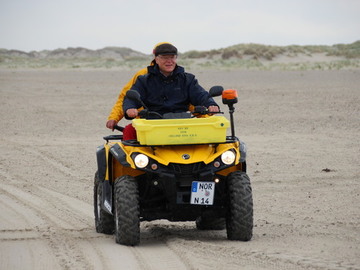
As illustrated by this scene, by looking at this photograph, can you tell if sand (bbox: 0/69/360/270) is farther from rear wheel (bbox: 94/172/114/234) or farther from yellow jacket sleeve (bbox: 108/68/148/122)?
yellow jacket sleeve (bbox: 108/68/148/122)

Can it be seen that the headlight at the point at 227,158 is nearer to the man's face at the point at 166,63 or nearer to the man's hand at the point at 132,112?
the man's hand at the point at 132,112

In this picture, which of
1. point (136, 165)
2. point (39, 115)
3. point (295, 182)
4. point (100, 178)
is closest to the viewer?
point (136, 165)

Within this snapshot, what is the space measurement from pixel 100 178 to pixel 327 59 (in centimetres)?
7057

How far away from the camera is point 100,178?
9.73 metres

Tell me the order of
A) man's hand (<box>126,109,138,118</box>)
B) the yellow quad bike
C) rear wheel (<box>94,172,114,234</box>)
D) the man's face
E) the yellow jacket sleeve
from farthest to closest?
1. the yellow jacket sleeve
2. rear wheel (<box>94,172,114,234</box>)
3. the man's face
4. man's hand (<box>126,109,138,118</box>)
5. the yellow quad bike

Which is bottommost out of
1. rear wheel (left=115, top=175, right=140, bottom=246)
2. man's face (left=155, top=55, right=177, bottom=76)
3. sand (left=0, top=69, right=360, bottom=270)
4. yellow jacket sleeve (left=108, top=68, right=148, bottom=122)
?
sand (left=0, top=69, right=360, bottom=270)

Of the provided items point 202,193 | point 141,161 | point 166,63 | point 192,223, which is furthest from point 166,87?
point 192,223

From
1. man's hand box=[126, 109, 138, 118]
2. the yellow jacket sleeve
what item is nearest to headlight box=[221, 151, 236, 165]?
man's hand box=[126, 109, 138, 118]

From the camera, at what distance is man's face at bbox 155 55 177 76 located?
384 inches

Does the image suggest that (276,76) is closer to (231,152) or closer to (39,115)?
(39,115)

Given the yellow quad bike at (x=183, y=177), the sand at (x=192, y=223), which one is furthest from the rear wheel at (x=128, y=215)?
the sand at (x=192, y=223)

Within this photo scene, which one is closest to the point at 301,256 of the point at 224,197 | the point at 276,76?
the point at 224,197

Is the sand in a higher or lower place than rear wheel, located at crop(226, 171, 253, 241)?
lower

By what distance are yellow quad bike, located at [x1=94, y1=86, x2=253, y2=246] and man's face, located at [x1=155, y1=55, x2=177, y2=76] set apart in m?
0.93
